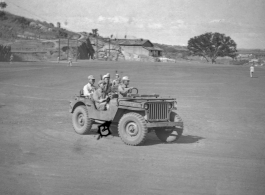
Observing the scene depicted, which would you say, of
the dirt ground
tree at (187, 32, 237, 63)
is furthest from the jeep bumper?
tree at (187, 32, 237, 63)

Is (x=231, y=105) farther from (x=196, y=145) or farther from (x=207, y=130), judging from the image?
(x=196, y=145)

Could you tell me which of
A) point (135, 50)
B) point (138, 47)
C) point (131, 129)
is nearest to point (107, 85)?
point (131, 129)

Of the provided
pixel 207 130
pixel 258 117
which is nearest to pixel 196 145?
pixel 207 130

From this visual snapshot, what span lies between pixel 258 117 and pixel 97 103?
8.28 metres

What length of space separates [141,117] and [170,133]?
1308mm

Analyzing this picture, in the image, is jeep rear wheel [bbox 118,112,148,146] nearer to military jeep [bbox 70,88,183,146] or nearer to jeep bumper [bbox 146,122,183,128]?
military jeep [bbox 70,88,183,146]

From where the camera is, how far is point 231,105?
71.6ft

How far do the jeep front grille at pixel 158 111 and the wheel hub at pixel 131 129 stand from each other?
447mm

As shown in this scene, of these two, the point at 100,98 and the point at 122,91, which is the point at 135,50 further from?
the point at 122,91

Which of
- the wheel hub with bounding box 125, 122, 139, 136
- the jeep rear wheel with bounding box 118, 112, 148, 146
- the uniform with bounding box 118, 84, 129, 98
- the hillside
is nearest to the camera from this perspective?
the jeep rear wheel with bounding box 118, 112, 148, 146

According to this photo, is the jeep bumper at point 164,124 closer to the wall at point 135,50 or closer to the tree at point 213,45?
the tree at point 213,45

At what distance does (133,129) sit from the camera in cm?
1069

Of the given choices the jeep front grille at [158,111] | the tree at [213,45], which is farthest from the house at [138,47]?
the jeep front grille at [158,111]

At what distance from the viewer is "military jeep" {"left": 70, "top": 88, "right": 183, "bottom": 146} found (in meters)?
10.5
